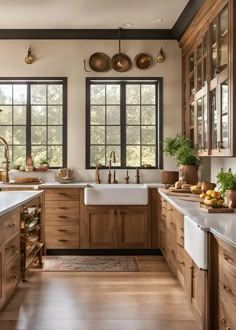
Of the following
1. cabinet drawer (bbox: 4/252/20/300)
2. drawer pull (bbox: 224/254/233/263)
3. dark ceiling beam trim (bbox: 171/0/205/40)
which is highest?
dark ceiling beam trim (bbox: 171/0/205/40)

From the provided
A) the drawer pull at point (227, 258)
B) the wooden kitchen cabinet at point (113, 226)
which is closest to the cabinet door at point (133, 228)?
the wooden kitchen cabinet at point (113, 226)

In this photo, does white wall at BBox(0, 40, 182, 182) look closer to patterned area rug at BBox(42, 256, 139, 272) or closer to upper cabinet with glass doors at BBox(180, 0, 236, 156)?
upper cabinet with glass doors at BBox(180, 0, 236, 156)

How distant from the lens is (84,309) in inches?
148

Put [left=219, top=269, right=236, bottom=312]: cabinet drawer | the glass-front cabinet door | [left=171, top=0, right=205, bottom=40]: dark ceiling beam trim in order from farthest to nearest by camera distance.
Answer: [left=171, top=0, right=205, bottom=40]: dark ceiling beam trim < the glass-front cabinet door < [left=219, top=269, right=236, bottom=312]: cabinet drawer

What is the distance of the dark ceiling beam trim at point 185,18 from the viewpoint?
4.80 metres

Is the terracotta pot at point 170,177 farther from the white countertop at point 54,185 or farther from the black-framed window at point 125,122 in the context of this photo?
the black-framed window at point 125,122

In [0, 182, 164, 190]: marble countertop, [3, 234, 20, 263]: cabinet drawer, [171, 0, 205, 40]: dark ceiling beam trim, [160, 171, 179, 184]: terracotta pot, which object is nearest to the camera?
[3, 234, 20, 263]: cabinet drawer

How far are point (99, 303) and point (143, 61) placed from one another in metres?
3.60

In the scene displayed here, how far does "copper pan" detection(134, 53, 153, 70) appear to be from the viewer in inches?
249

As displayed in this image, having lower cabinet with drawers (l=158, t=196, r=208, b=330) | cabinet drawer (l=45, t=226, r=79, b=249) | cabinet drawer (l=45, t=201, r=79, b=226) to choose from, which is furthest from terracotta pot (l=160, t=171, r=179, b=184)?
cabinet drawer (l=45, t=226, r=79, b=249)

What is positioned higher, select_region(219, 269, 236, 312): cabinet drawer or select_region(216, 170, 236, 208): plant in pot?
select_region(216, 170, 236, 208): plant in pot

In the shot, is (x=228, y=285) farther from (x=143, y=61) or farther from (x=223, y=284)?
(x=143, y=61)

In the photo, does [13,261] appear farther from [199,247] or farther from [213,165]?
[213,165]

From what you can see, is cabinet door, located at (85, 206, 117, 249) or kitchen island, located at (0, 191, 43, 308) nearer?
kitchen island, located at (0, 191, 43, 308)
